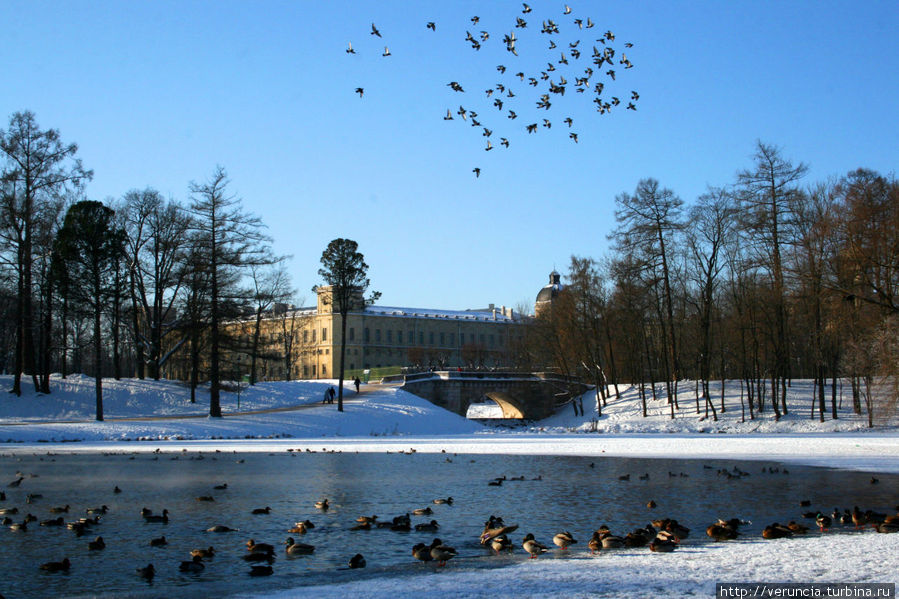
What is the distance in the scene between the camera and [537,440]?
122 ft

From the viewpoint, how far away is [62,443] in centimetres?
3441

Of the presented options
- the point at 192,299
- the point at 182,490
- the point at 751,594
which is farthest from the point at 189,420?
the point at 751,594

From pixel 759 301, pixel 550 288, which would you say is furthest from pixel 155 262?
pixel 550 288

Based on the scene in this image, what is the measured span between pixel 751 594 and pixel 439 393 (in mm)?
61081

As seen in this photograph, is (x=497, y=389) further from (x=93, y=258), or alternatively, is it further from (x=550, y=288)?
(x=550, y=288)

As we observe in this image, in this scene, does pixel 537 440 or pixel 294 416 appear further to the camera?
pixel 294 416

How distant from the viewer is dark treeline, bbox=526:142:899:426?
1165 inches

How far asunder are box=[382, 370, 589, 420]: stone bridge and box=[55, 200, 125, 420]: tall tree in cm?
2710

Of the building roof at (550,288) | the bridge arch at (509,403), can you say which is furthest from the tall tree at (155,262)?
the building roof at (550,288)

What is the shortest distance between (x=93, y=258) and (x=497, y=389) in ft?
121

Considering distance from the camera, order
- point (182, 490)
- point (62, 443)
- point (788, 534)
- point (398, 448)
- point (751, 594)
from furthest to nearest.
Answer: point (62, 443) < point (398, 448) < point (182, 490) < point (788, 534) < point (751, 594)

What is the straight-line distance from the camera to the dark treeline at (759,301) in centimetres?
2959

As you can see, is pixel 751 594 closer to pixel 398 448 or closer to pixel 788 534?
pixel 788 534

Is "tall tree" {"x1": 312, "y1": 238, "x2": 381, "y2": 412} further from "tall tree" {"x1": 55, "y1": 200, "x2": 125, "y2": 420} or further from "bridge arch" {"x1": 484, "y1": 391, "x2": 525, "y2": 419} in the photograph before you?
"bridge arch" {"x1": 484, "y1": 391, "x2": 525, "y2": 419}
